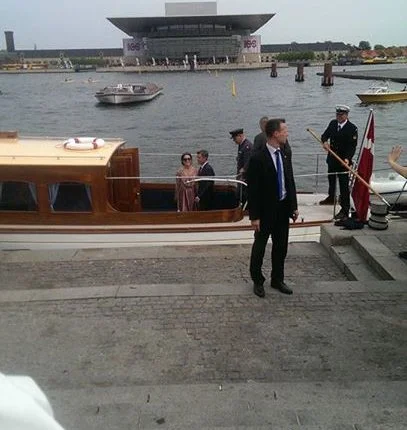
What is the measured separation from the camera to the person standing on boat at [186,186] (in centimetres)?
876

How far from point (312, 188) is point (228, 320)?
12.9 m

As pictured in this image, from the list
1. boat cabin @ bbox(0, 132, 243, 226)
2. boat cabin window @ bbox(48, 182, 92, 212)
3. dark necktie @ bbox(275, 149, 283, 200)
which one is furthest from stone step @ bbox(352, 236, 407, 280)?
boat cabin window @ bbox(48, 182, 92, 212)

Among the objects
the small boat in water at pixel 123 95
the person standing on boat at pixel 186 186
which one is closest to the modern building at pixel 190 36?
the small boat in water at pixel 123 95

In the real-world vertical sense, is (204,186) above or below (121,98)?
above

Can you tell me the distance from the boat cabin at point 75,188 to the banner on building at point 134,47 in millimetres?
149478

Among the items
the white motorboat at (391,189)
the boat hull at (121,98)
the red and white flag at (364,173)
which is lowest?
the boat hull at (121,98)

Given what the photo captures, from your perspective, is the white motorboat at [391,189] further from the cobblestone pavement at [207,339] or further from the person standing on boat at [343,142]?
the cobblestone pavement at [207,339]

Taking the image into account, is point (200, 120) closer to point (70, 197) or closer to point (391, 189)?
point (391, 189)

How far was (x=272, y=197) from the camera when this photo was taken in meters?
5.14

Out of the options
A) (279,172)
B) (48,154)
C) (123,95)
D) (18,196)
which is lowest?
(123,95)

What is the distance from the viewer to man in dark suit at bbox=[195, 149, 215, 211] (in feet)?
28.8

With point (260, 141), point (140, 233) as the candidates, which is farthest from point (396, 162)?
point (140, 233)

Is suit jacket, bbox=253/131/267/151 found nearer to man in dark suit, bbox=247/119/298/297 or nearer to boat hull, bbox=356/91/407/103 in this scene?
man in dark suit, bbox=247/119/298/297

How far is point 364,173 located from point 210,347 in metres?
4.55
